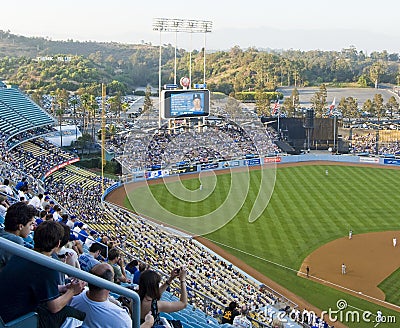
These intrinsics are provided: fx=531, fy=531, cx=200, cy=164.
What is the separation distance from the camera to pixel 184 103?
41.3m

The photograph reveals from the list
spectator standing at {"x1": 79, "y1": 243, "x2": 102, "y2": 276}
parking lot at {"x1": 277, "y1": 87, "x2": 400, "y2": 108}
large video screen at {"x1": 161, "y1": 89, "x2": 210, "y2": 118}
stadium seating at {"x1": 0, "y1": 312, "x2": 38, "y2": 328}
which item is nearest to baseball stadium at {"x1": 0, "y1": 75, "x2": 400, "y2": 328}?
stadium seating at {"x1": 0, "y1": 312, "x2": 38, "y2": 328}

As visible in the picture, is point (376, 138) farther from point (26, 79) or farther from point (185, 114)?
point (26, 79)

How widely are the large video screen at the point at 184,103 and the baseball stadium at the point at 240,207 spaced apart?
12.3 ft

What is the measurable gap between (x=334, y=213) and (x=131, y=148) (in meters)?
20.2

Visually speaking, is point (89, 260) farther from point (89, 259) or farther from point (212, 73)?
point (212, 73)

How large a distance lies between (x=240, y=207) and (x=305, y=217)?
4261 mm

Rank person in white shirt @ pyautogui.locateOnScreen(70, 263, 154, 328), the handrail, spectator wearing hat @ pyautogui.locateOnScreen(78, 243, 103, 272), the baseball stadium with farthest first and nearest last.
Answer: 1. the baseball stadium
2. spectator wearing hat @ pyautogui.locateOnScreen(78, 243, 103, 272)
3. person in white shirt @ pyautogui.locateOnScreen(70, 263, 154, 328)
4. the handrail

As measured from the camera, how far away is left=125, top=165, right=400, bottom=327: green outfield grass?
2031 cm

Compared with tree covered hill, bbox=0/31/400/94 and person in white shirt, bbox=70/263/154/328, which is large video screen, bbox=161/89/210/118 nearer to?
person in white shirt, bbox=70/263/154/328

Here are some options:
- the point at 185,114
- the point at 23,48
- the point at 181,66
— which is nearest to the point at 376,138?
the point at 185,114

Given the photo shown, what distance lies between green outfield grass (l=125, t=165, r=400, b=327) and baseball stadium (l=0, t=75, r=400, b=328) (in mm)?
89

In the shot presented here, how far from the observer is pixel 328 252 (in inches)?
927

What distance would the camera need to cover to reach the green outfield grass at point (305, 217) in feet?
66.6

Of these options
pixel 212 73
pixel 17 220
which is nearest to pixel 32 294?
pixel 17 220
